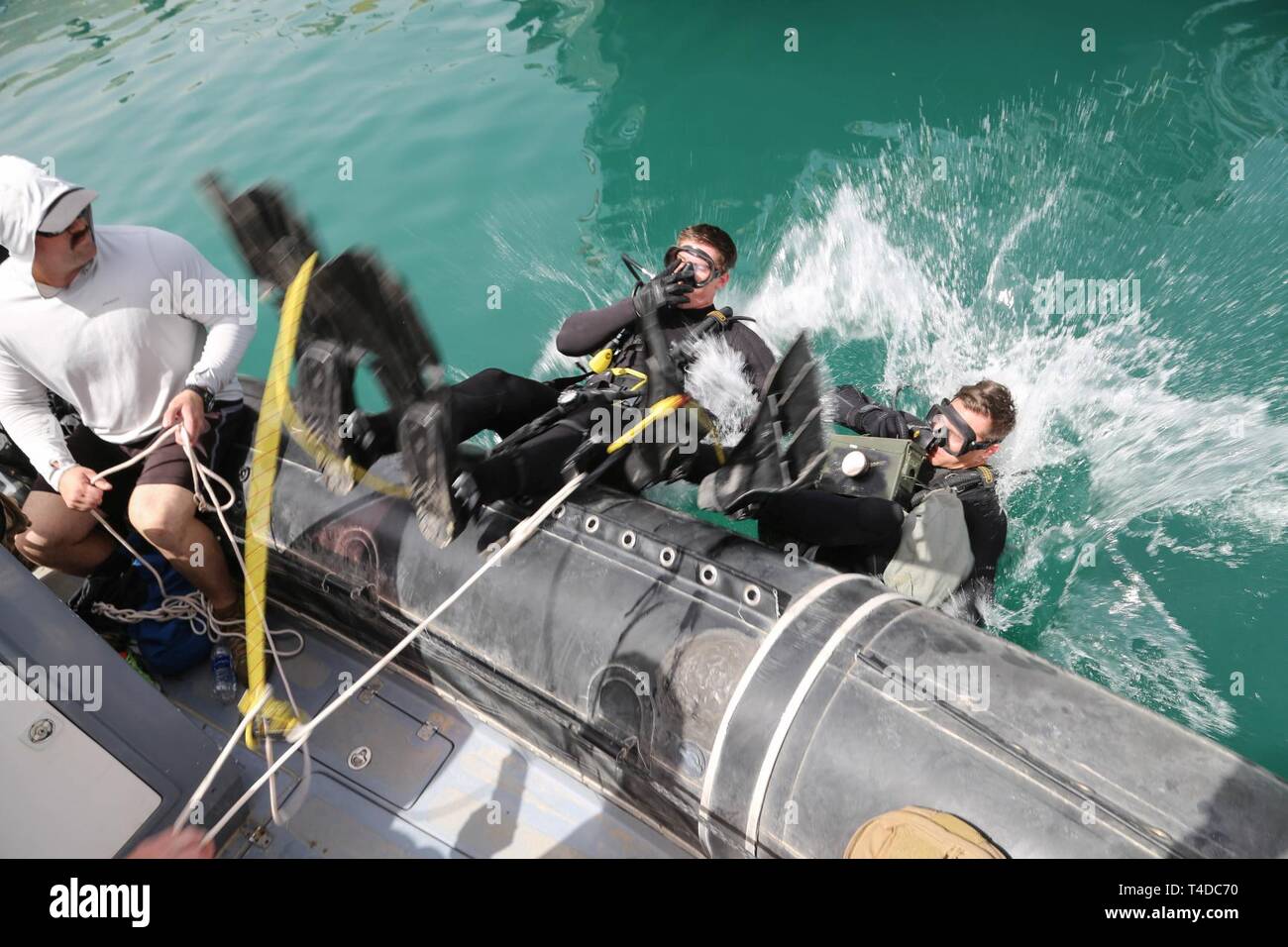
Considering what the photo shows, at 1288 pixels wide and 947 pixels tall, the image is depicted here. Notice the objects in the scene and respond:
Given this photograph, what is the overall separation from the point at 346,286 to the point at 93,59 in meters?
9.29

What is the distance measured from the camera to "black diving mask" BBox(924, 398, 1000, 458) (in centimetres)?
308

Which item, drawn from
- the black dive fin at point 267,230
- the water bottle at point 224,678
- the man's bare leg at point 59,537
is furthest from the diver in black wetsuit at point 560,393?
the man's bare leg at point 59,537

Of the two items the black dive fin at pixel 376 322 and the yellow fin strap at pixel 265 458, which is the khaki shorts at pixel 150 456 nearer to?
the yellow fin strap at pixel 265 458

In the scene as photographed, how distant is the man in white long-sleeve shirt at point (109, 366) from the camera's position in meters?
2.47

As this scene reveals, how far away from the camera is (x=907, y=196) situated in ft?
18.2

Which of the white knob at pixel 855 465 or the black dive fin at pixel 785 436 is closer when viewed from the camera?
the black dive fin at pixel 785 436

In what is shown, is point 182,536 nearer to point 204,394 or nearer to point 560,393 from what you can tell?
point 204,394

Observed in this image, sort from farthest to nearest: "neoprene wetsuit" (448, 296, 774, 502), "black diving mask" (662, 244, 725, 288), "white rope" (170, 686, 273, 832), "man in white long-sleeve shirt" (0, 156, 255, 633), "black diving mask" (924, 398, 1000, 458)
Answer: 1. "black diving mask" (662, 244, 725, 288)
2. "black diving mask" (924, 398, 1000, 458)
3. "neoprene wetsuit" (448, 296, 774, 502)
4. "man in white long-sleeve shirt" (0, 156, 255, 633)
5. "white rope" (170, 686, 273, 832)

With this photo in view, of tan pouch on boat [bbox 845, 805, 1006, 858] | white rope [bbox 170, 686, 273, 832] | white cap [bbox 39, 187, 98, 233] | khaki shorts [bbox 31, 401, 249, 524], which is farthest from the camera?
khaki shorts [bbox 31, 401, 249, 524]

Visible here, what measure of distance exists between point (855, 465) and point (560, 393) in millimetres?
1222

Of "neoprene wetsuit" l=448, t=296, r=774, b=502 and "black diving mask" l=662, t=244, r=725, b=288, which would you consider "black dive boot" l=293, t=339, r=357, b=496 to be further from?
"black diving mask" l=662, t=244, r=725, b=288

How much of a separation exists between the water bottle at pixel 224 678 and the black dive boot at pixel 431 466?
1085 millimetres

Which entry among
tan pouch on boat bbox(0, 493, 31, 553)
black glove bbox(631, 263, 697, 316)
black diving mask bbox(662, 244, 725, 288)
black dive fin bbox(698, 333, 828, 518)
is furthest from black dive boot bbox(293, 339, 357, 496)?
black diving mask bbox(662, 244, 725, 288)

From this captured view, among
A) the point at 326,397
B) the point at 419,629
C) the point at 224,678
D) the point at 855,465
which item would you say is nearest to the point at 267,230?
the point at 326,397
